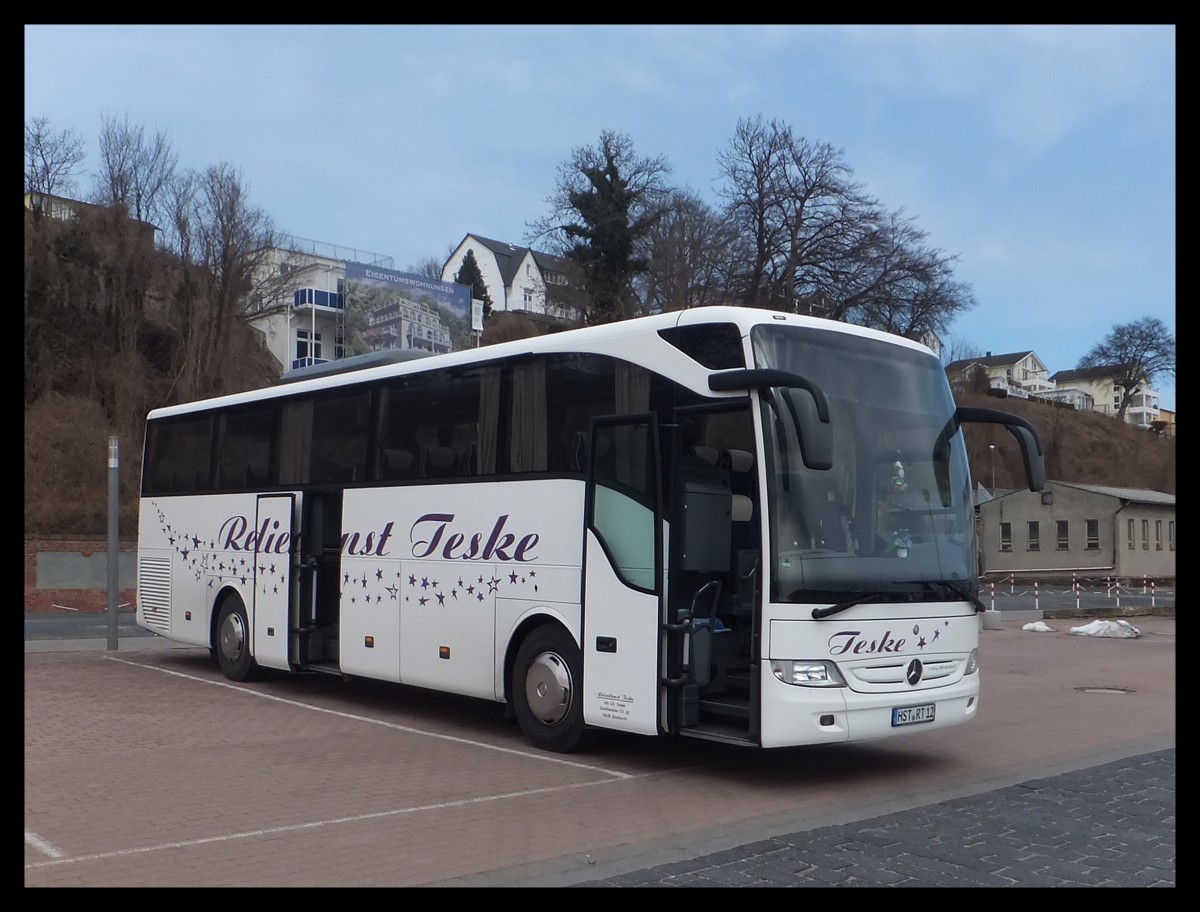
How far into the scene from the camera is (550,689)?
33.9 ft

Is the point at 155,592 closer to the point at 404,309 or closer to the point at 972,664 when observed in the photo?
the point at 972,664

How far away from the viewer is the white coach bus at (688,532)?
869 cm

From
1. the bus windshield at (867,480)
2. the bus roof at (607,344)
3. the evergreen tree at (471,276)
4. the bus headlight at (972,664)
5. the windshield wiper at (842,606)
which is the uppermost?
the evergreen tree at (471,276)

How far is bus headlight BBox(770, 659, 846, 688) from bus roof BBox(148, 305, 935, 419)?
2273mm

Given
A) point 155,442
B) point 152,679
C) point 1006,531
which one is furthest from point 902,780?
point 1006,531

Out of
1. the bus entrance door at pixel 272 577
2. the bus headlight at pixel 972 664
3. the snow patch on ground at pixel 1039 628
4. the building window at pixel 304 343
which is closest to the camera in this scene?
the bus headlight at pixel 972 664

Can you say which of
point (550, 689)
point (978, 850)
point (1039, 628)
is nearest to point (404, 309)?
point (1039, 628)

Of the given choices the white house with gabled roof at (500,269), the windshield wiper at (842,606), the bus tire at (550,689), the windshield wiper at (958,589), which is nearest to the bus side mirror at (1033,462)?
the windshield wiper at (958,589)

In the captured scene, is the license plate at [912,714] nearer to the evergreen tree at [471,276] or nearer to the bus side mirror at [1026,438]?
the bus side mirror at [1026,438]

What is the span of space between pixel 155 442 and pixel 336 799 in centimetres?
1058

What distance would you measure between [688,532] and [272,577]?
6.88 metres

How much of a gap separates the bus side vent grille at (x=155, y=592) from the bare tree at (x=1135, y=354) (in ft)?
287

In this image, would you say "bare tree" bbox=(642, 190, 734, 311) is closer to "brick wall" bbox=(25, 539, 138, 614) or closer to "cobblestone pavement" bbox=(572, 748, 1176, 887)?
"brick wall" bbox=(25, 539, 138, 614)
